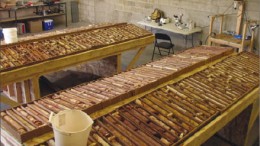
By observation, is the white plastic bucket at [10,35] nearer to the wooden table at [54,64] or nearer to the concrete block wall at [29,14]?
the wooden table at [54,64]

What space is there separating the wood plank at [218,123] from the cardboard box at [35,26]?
288 inches

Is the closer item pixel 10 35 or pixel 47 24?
pixel 10 35

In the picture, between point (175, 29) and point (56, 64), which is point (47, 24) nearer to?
point (175, 29)

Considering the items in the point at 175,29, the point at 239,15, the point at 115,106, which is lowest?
the point at 115,106

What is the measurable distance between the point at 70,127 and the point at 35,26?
7.54 m

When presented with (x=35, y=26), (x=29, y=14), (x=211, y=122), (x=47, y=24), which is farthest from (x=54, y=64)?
(x=29, y=14)

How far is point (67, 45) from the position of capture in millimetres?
4543

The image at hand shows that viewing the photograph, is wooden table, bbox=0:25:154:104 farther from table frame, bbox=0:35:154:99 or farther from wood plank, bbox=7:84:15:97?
wood plank, bbox=7:84:15:97

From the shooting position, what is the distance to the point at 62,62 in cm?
418

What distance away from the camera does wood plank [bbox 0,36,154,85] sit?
3711 mm

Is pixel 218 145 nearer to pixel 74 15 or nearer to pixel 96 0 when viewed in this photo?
pixel 96 0

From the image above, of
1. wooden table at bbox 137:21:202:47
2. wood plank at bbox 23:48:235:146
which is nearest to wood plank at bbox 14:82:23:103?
wood plank at bbox 23:48:235:146

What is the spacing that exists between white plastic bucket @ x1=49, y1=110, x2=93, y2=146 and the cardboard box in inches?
294

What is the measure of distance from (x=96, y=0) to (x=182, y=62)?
653cm
